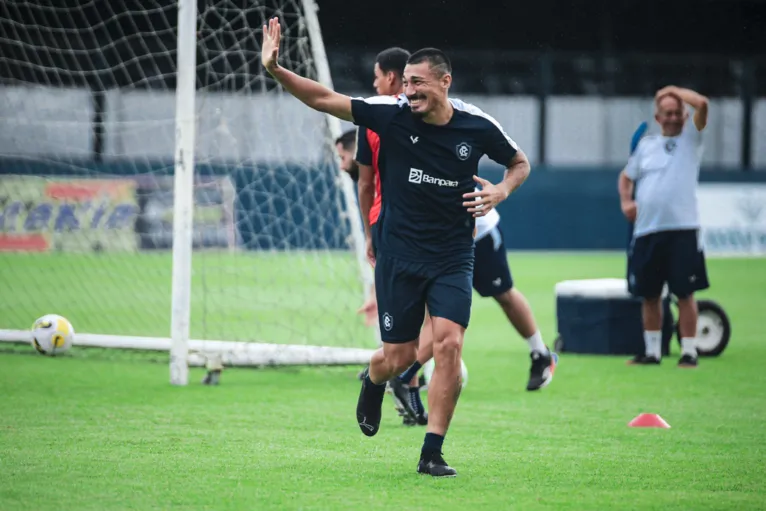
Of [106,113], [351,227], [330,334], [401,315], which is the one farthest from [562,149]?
[401,315]

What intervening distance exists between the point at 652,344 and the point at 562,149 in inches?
816

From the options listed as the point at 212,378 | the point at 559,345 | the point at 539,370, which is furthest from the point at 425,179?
the point at 559,345

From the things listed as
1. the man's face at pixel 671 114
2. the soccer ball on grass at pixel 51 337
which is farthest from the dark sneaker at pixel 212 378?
the man's face at pixel 671 114

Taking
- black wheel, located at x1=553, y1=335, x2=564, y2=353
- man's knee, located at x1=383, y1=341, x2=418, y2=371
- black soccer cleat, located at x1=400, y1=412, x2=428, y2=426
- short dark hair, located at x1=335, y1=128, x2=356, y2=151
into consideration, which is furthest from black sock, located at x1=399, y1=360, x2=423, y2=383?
black wheel, located at x1=553, y1=335, x2=564, y2=353

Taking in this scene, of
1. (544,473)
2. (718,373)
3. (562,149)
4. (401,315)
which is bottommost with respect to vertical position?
(562,149)

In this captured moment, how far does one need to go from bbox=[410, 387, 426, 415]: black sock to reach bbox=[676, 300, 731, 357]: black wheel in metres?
4.33

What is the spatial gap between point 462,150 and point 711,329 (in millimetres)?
5630

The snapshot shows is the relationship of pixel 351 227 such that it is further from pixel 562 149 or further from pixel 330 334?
pixel 562 149

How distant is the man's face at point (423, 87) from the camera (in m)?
5.23

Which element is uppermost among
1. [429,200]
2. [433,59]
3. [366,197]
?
[433,59]

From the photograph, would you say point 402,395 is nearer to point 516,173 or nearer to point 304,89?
point 516,173

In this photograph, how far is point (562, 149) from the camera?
29828mm

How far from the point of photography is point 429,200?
5332mm

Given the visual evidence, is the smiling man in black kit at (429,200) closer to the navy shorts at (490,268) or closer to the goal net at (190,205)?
the navy shorts at (490,268)
